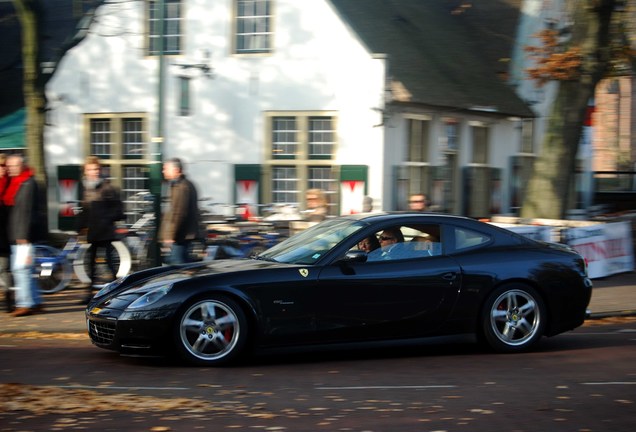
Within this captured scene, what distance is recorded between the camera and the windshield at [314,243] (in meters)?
9.88

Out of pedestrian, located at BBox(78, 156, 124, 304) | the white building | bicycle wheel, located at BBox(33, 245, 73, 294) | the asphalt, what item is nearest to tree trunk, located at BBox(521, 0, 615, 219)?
the asphalt

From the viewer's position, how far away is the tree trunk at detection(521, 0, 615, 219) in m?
18.1

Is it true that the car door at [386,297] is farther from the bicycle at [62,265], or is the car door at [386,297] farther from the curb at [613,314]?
the bicycle at [62,265]

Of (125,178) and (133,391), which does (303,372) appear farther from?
(125,178)

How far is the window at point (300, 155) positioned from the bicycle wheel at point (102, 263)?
5970mm

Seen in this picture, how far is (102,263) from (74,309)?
3.63ft

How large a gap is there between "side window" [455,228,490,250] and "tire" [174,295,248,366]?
7.69 ft

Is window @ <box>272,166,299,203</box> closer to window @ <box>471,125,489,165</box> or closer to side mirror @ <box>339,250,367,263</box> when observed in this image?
window @ <box>471,125,489,165</box>

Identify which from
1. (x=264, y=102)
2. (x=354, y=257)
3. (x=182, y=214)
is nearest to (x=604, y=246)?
(x=264, y=102)

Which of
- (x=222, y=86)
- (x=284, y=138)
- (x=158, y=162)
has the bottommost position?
(x=158, y=162)

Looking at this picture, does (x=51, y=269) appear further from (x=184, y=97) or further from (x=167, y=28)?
(x=167, y=28)

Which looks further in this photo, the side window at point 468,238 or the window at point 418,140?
the window at point 418,140

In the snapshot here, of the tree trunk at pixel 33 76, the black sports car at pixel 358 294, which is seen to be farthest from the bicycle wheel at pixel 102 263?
the black sports car at pixel 358 294

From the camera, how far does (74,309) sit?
45.3 feet
